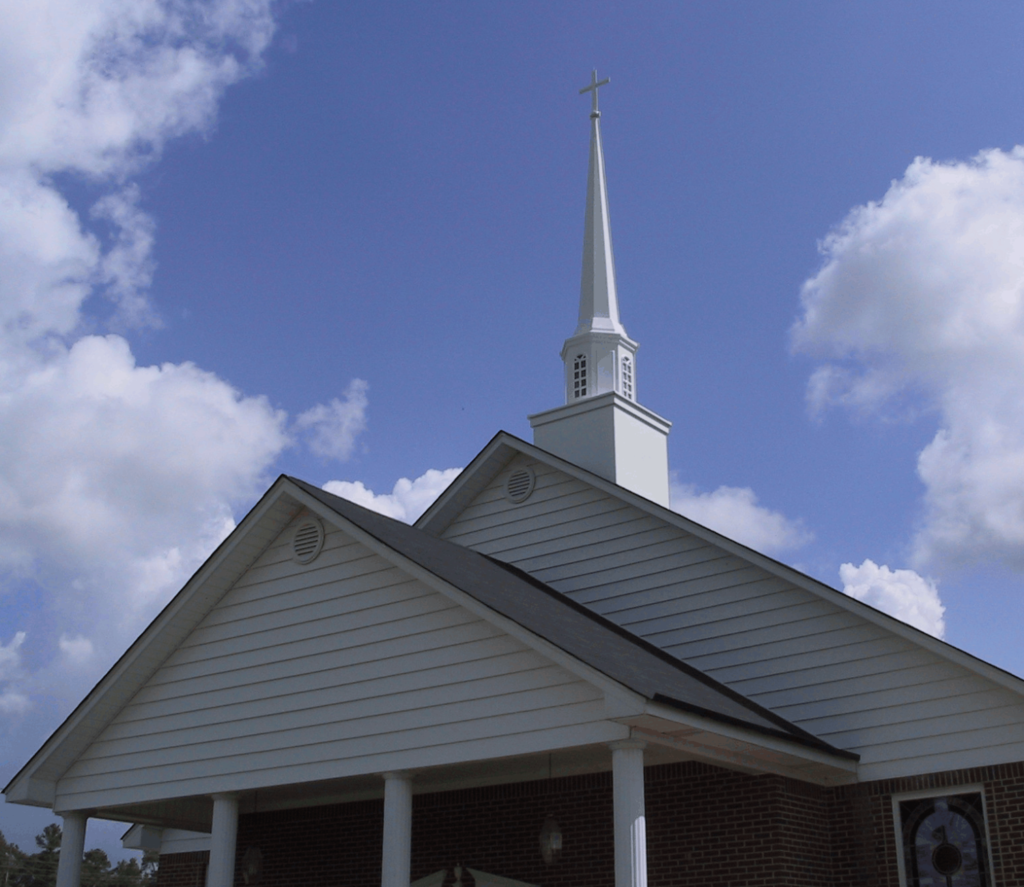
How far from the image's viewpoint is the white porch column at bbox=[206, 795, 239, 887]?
13.6 metres

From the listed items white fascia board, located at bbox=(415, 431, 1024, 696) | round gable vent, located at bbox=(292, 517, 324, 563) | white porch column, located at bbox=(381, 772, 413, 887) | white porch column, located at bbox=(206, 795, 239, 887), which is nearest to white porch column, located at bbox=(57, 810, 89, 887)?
white porch column, located at bbox=(206, 795, 239, 887)

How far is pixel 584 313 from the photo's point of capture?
71.0ft

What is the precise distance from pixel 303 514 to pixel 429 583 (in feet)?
8.02

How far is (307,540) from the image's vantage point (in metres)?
14.4

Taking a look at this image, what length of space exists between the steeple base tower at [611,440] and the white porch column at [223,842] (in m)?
7.90

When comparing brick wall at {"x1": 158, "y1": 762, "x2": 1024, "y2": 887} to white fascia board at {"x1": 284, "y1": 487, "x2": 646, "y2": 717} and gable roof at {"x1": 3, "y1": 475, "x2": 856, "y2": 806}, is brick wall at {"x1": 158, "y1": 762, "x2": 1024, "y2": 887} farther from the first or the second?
white fascia board at {"x1": 284, "y1": 487, "x2": 646, "y2": 717}

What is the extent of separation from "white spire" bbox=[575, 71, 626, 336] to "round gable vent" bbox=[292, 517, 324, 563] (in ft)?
26.6

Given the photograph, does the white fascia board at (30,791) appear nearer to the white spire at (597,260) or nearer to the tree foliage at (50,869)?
the white spire at (597,260)

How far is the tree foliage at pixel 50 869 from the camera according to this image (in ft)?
241

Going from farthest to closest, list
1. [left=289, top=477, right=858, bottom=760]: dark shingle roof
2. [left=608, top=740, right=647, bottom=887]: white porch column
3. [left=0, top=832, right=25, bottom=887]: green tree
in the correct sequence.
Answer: [left=0, top=832, right=25, bottom=887]: green tree
[left=289, top=477, right=858, bottom=760]: dark shingle roof
[left=608, top=740, right=647, bottom=887]: white porch column

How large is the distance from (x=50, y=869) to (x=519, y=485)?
66552 millimetres

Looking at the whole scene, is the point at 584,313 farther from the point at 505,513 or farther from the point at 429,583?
the point at 429,583

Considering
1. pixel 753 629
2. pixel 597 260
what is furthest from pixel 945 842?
pixel 597 260

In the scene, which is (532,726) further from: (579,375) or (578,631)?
(579,375)
